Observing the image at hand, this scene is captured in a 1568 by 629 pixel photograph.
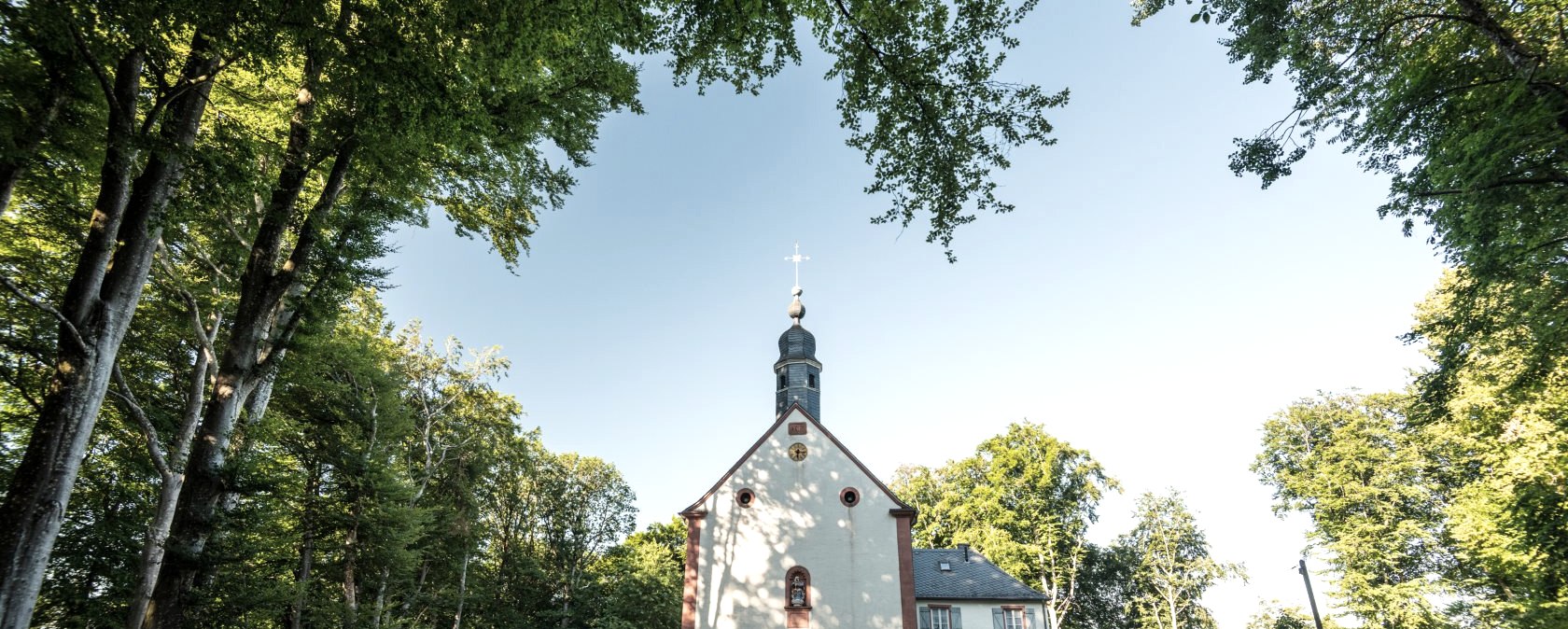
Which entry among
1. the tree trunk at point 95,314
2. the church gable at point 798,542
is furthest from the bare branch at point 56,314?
the church gable at point 798,542

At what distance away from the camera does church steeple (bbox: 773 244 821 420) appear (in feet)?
86.6

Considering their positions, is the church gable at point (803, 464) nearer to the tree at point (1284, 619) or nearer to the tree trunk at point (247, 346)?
the tree trunk at point (247, 346)

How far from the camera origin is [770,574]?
21.4 meters

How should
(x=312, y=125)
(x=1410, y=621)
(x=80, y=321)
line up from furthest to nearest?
1. (x=1410, y=621)
2. (x=312, y=125)
3. (x=80, y=321)

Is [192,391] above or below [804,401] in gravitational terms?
below

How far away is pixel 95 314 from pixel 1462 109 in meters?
19.8

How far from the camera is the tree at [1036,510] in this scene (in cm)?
3381

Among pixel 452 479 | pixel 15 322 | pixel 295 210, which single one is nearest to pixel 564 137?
pixel 295 210

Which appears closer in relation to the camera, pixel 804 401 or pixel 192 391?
pixel 192 391

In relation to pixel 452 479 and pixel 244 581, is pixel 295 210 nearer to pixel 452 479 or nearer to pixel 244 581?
pixel 244 581

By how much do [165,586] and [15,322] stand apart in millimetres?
8151

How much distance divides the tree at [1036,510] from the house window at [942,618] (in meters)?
9.48

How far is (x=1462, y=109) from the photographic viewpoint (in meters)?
10.8

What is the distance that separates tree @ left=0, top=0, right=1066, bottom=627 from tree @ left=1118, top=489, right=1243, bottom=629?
3634 cm
